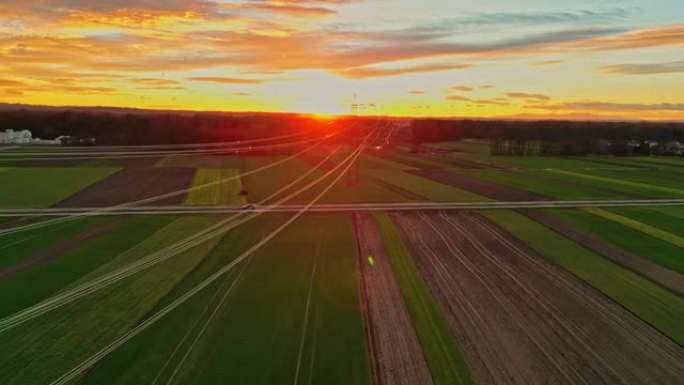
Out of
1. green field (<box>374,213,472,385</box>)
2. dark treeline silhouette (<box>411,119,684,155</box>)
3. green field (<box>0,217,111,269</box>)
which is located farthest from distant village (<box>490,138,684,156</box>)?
green field (<box>0,217,111,269</box>)

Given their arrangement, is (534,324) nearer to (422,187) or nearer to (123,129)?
(422,187)

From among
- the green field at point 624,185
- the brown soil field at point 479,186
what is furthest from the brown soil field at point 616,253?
the green field at point 624,185

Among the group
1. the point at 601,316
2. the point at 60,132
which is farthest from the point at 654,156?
the point at 60,132

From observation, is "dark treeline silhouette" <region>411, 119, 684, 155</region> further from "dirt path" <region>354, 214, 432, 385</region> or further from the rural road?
"dirt path" <region>354, 214, 432, 385</region>

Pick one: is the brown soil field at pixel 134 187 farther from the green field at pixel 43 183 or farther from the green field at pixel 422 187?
the green field at pixel 422 187

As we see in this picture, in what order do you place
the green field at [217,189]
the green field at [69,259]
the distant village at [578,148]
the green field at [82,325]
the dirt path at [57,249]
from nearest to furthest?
the green field at [82,325] < the green field at [69,259] < the dirt path at [57,249] < the green field at [217,189] < the distant village at [578,148]
